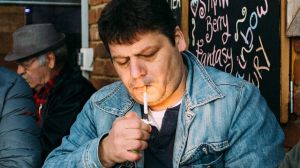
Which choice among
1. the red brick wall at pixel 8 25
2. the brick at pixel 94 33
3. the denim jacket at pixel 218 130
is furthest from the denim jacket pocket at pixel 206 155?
the red brick wall at pixel 8 25

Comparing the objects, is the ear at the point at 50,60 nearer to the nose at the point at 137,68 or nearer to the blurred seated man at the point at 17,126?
the blurred seated man at the point at 17,126

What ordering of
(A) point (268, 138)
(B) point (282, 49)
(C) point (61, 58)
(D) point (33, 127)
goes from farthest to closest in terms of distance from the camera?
(C) point (61, 58)
(D) point (33, 127)
(B) point (282, 49)
(A) point (268, 138)

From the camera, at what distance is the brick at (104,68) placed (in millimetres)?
4193

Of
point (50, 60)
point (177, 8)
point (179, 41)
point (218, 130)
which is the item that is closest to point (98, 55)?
point (50, 60)

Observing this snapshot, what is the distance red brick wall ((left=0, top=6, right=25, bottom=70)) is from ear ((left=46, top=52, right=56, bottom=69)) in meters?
0.95

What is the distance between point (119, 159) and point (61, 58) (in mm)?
2130

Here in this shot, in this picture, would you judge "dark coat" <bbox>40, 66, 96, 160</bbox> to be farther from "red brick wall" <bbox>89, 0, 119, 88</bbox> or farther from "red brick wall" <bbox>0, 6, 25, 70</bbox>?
"red brick wall" <bbox>0, 6, 25, 70</bbox>

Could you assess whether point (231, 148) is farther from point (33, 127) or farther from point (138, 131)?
point (33, 127)

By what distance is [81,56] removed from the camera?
471cm

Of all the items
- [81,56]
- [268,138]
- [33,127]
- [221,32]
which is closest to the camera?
[268,138]

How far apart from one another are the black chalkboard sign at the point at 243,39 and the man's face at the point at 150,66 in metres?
0.68

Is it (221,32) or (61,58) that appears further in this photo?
(61,58)

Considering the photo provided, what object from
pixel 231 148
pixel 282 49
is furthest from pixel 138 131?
pixel 282 49

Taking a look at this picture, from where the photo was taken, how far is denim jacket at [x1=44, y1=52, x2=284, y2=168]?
2027 millimetres
